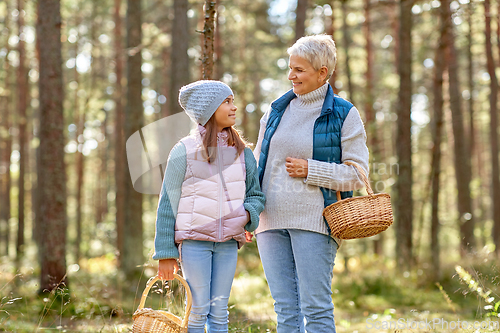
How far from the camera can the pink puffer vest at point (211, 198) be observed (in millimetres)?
2867

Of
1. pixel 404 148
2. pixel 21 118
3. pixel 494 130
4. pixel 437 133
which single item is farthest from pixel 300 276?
pixel 21 118

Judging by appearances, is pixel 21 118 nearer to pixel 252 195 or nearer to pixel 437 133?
pixel 437 133

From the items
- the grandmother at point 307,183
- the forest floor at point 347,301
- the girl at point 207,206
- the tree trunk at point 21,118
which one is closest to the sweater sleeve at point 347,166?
the grandmother at point 307,183

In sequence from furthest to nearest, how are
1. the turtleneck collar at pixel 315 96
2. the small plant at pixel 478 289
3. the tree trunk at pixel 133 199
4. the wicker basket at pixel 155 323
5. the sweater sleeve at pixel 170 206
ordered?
1. the tree trunk at pixel 133 199
2. the small plant at pixel 478 289
3. the turtleneck collar at pixel 315 96
4. the sweater sleeve at pixel 170 206
5. the wicker basket at pixel 155 323

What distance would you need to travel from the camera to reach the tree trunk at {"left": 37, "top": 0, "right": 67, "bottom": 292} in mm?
7227

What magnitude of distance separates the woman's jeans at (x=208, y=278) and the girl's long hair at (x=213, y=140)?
58 cm

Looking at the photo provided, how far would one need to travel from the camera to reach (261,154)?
323 cm

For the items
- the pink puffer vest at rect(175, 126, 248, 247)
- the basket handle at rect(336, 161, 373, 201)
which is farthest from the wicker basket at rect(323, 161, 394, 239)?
the pink puffer vest at rect(175, 126, 248, 247)

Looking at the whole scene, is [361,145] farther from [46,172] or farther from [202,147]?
[46,172]

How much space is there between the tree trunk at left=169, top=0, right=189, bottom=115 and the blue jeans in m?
6.55

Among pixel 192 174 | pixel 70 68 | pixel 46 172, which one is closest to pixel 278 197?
pixel 192 174

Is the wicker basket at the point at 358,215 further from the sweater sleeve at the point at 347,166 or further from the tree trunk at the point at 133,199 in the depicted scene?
the tree trunk at the point at 133,199

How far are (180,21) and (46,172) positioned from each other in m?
4.07

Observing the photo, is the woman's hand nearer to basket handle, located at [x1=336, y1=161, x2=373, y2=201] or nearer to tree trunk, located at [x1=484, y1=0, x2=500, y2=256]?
basket handle, located at [x1=336, y1=161, x2=373, y2=201]
